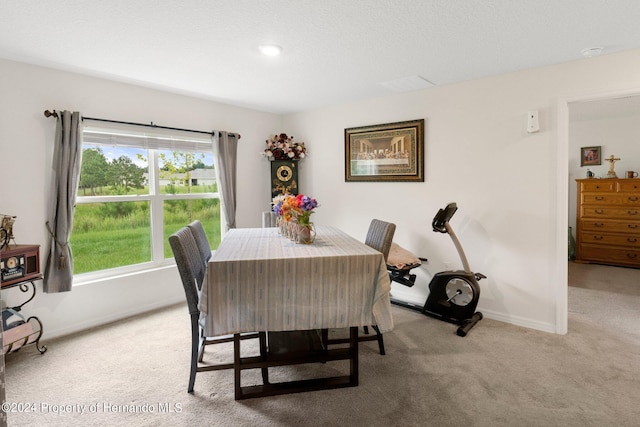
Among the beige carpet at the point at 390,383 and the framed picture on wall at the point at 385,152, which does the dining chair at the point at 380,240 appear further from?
the framed picture on wall at the point at 385,152

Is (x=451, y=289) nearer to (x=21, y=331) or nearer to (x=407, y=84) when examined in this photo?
(x=407, y=84)

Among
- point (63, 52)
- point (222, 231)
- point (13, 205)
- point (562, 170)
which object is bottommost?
point (222, 231)

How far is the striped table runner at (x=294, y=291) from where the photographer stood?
6.77 ft

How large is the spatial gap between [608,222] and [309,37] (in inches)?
217

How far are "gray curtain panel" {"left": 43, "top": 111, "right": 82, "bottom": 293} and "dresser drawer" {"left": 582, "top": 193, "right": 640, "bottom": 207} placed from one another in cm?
679

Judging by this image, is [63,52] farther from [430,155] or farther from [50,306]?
[430,155]

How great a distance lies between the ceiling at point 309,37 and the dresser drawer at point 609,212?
3.59 metres

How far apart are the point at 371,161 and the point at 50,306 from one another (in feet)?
11.4

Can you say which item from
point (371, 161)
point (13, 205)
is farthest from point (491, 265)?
point (13, 205)

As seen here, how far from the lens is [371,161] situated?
4.25 meters

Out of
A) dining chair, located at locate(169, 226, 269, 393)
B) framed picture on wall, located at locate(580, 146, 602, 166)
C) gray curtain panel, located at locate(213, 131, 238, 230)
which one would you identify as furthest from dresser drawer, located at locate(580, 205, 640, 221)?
dining chair, located at locate(169, 226, 269, 393)

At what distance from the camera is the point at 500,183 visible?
11.0 feet

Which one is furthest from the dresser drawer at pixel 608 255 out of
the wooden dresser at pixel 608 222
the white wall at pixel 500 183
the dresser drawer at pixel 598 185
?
the white wall at pixel 500 183

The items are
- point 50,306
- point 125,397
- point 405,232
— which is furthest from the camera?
point 405,232
